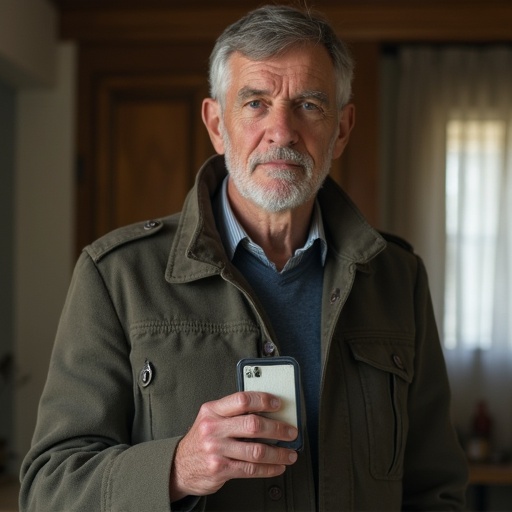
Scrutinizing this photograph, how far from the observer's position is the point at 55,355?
143 centimetres

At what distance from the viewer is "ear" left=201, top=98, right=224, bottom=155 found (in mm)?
1701

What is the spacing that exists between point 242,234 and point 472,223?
3412 mm

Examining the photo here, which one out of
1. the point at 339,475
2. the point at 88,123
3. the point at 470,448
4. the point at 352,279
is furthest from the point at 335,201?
the point at 470,448

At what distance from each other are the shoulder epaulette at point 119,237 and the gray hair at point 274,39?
0.87 feet

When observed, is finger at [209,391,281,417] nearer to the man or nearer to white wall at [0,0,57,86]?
the man

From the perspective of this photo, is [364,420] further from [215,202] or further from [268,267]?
[215,202]

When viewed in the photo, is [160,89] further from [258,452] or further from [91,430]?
[258,452]

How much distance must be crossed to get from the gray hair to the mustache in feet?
0.55

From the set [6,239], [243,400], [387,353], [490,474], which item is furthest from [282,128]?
[490,474]

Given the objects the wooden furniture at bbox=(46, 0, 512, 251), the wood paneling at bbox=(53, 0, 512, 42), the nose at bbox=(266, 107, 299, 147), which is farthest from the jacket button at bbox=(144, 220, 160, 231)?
the wood paneling at bbox=(53, 0, 512, 42)

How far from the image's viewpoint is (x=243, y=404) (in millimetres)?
1193

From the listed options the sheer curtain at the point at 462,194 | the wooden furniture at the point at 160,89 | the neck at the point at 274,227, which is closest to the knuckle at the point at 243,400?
the neck at the point at 274,227

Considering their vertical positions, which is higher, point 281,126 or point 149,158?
point 149,158

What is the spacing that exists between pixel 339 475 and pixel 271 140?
1.80 feet
